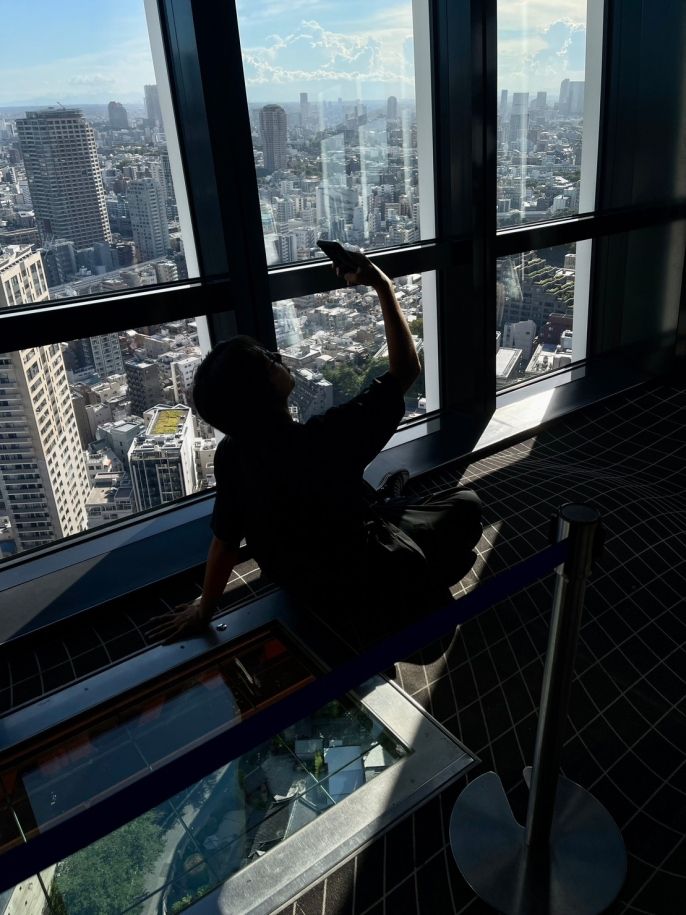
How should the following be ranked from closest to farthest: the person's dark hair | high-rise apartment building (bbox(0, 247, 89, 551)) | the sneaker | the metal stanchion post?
the metal stanchion post, the person's dark hair, high-rise apartment building (bbox(0, 247, 89, 551)), the sneaker

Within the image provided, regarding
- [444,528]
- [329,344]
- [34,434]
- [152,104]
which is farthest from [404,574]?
[152,104]

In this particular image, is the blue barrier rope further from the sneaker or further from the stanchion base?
the sneaker

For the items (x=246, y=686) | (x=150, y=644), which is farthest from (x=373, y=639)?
(x=150, y=644)

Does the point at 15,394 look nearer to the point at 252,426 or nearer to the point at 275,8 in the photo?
the point at 252,426

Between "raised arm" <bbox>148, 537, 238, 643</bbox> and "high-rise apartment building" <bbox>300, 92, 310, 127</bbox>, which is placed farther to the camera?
"high-rise apartment building" <bbox>300, 92, 310, 127</bbox>

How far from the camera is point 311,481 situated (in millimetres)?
1875

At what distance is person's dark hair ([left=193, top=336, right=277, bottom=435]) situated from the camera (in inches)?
67.5

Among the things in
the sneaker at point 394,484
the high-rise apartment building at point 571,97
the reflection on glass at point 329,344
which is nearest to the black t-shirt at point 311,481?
the sneaker at point 394,484

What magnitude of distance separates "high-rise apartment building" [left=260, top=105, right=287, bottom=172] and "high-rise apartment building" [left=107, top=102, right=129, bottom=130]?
59 cm

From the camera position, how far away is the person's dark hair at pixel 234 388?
171 centimetres

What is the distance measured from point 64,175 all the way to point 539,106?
8.64ft

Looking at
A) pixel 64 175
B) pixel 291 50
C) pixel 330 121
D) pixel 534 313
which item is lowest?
pixel 534 313

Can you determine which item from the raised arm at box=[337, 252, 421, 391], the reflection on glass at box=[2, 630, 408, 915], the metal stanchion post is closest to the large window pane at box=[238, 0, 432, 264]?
the raised arm at box=[337, 252, 421, 391]

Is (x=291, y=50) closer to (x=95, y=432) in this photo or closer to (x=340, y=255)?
(x=340, y=255)
